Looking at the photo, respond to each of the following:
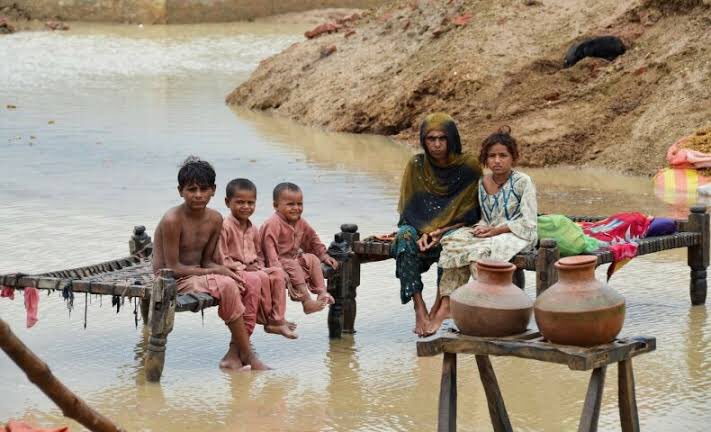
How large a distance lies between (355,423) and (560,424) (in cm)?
90

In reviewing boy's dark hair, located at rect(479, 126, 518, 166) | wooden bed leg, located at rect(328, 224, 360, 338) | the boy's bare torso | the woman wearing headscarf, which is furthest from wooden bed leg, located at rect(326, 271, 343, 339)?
boy's dark hair, located at rect(479, 126, 518, 166)

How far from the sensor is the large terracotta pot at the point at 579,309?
5035 millimetres

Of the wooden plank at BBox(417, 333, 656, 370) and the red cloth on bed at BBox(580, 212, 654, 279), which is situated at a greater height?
the red cloth on bed at BBox(580, 212, 654, 279)

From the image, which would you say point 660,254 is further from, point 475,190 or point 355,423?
point 355,423

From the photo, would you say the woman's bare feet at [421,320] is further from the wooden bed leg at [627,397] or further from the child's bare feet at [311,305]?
the wooden bed leg at [627,397]

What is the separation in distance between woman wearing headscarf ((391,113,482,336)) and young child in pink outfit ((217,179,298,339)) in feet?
2.69

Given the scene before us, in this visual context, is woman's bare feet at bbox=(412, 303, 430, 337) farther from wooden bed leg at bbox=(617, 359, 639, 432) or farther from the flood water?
wooden bed leg at bbox=(617, 359, 639, 432)

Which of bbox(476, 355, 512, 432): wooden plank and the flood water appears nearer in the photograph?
bbox(476, 355, 512, 432): wooden plank

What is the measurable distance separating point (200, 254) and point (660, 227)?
9.34ft

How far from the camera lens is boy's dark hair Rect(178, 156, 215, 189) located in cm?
696

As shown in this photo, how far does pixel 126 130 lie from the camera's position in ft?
59.9

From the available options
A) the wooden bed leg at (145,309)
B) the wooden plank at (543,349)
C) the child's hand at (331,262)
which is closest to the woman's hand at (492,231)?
the child's hand at (331,262)

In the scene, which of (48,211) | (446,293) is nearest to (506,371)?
(446,293)

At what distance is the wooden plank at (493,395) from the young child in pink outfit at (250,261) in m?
1.84
